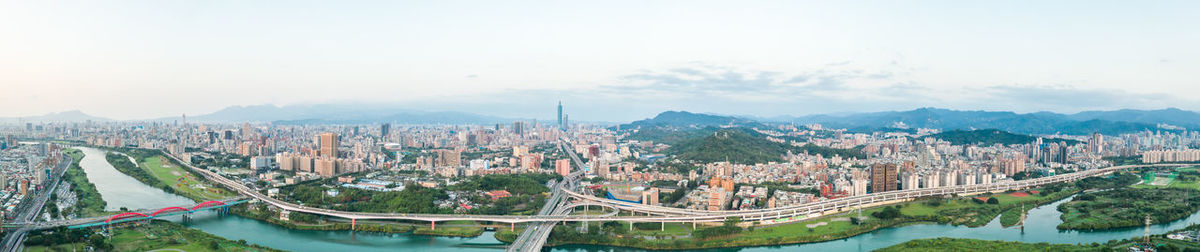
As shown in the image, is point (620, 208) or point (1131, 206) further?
point (620, 208)

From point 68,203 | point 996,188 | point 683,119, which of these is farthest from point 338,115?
point 996,188

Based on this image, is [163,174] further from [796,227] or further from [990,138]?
[990,138]

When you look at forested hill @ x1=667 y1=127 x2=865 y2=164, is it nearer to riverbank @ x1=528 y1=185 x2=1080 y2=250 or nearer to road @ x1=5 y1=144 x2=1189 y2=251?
road @ x1=5 y1=144 x2=1189 y2=251

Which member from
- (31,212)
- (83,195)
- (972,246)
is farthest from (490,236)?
(83,195)

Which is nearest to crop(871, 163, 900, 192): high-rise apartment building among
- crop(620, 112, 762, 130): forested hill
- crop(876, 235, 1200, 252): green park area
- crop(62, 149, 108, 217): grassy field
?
crop(876, 235, 1200, 252): green park area

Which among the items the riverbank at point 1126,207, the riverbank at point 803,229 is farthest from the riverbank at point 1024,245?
the riverbank at point 1126,207

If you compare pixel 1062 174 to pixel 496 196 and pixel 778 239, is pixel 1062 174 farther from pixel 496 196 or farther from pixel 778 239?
pixel 496 196
